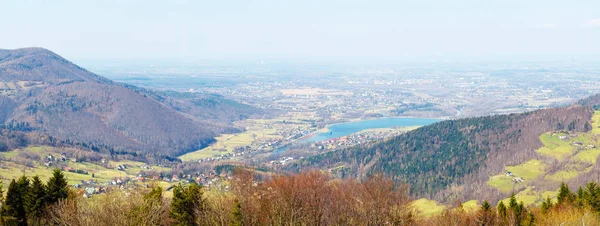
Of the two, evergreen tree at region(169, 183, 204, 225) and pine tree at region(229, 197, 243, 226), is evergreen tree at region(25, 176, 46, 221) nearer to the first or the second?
evergreen tree at region(169, 183, 204, 225)

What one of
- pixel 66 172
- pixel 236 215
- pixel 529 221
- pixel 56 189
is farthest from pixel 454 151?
pixel 56 189

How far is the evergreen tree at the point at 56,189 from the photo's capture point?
4291cm

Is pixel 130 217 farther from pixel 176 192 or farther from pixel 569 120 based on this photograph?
pixel 569 120

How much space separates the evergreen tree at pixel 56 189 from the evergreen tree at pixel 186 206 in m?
10.1

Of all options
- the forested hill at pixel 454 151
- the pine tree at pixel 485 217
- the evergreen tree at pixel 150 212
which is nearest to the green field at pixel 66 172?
the forested hill at pixel 454 151

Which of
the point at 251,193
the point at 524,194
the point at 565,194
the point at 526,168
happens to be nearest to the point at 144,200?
the point at 251,193

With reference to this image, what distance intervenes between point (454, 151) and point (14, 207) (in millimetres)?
140095

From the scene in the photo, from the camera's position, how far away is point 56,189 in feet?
142

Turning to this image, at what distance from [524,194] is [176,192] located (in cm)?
8971

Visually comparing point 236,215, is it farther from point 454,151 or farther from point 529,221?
point 454,151

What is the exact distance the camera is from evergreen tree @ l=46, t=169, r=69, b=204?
141ft

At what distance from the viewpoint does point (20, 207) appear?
41.6m

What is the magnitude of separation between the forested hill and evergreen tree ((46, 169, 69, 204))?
97.6 meters

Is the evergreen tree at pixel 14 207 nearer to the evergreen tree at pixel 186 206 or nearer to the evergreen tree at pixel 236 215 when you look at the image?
the evergreen tree at pixel 186 206
